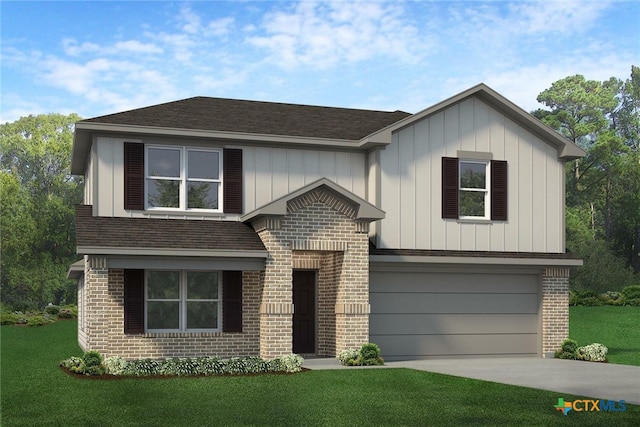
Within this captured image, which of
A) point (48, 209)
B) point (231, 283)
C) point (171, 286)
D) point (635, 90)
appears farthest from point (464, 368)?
point (635, 90)

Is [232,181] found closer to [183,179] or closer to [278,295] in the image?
[183,179]

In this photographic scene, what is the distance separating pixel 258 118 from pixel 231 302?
5487 mm

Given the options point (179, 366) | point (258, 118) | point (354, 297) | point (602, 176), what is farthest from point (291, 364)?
point (602, 176)

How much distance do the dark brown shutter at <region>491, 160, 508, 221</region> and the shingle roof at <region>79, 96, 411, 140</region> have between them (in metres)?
3.45

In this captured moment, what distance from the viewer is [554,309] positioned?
24.1 m

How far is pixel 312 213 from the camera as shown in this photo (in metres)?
20.8

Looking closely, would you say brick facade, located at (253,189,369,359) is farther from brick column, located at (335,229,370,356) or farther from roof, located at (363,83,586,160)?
roof, located at (363,83,586,160)

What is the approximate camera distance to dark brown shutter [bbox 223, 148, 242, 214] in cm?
2212

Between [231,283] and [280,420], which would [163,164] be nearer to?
[231,283]

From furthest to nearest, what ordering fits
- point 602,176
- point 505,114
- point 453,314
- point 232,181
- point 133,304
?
point 602,176, point 505,114, point 453,314, point 232,181, point 133,304

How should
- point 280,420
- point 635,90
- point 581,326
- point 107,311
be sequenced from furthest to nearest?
point 635,90, point 581,326, point 107,311, point 280,420

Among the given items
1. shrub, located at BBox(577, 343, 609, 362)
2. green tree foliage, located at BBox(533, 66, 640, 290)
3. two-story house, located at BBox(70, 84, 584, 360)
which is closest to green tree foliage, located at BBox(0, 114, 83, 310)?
two-story house, located at BBox(70, 84, 584, 360)

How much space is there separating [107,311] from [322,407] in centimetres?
802

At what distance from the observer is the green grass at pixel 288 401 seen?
12891 mm
